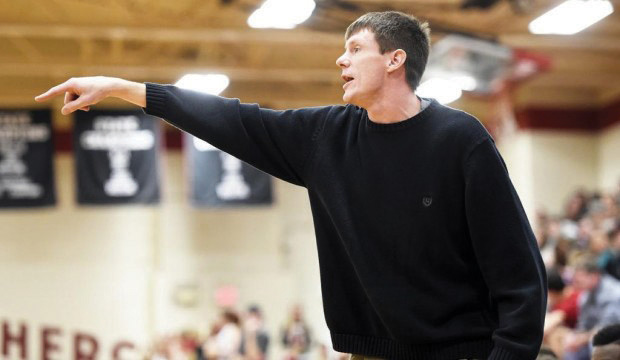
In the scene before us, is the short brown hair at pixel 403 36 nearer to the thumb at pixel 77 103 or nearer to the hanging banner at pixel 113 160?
the thumb at pixel 77 103

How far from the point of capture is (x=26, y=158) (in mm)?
13266

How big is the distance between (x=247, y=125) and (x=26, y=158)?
11.0 metres

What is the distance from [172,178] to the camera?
17.2 meters

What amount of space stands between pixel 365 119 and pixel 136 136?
429 inches

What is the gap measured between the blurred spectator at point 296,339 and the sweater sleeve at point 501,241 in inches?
423

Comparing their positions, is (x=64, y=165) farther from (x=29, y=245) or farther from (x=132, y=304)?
(x=132, y=304)

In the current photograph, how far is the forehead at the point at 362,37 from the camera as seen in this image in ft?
9.20

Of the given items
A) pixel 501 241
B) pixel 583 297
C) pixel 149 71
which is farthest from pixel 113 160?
pixel 501 241

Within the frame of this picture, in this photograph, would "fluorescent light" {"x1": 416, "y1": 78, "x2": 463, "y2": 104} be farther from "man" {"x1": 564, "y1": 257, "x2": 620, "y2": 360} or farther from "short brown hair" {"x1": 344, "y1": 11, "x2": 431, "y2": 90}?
"short brown hair" {"x1": 344, "y1": 11, "x2": 431, "y2": 90}

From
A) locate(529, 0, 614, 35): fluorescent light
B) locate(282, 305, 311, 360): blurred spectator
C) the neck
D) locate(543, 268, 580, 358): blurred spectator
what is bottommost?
locate(282, 305, 311, 360): blurred spectator

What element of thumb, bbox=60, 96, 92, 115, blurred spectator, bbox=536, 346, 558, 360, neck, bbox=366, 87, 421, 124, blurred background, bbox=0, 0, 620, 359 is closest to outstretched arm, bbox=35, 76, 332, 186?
thumb, bbox=60, 96, 92, 115

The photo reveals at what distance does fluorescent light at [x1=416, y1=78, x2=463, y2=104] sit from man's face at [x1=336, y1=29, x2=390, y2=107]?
998 cm

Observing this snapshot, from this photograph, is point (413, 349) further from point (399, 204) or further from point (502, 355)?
point (399, 204)

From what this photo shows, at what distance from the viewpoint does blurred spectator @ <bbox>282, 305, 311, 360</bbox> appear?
13.5 m
